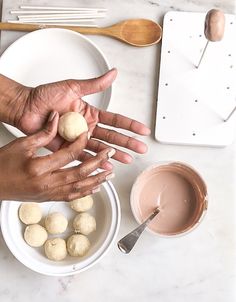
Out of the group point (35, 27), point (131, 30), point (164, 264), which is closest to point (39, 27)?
point (35, 27)

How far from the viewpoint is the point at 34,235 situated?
944 mm

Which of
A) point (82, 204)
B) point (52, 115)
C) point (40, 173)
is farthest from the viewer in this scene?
point (82, 204)

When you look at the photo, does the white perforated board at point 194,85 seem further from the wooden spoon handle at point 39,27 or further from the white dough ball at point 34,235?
the white dough ball at point 34,235

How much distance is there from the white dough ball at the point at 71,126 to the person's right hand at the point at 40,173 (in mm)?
64

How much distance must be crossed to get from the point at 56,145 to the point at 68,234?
186 millimetres

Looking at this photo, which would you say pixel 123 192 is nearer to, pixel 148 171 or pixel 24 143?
pixel 148 171

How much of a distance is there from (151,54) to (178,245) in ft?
1.24

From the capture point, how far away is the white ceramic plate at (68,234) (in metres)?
0.92

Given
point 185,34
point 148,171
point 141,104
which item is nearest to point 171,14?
point 185,34

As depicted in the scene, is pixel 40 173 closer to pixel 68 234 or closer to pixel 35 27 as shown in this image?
pixel 68 234

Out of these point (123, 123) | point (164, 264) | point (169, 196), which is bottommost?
point (164, 264)

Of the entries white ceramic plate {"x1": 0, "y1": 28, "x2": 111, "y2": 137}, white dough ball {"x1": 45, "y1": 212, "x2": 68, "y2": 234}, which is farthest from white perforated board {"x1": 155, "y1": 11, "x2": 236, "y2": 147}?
white dough ball {"x1": 45, "y1": 212, "x2": 68, "y2": 234}

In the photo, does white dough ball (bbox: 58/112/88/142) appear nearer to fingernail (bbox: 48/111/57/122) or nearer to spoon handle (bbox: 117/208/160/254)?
fingernail (bbox: 48/111/57/122)

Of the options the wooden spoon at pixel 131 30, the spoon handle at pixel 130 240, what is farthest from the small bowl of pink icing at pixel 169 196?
the wooden spoon at pixel 131 30
